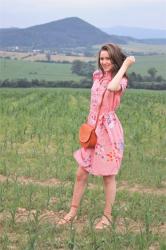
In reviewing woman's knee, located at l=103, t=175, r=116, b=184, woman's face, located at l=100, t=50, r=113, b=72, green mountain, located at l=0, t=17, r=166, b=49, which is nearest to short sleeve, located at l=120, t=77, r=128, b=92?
woman's face, located at l=100, t=50, r=113, b=72

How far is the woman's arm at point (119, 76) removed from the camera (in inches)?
198

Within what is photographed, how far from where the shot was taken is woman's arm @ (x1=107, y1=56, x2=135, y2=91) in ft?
16.5

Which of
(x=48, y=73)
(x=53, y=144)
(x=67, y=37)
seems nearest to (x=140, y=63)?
(x=48, y=73)

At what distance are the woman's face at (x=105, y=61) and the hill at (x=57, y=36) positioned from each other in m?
45.5

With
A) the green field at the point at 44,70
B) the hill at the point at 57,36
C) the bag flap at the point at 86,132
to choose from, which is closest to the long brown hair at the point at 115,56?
the bag flap at the point at 86,132

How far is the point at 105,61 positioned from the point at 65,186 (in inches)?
104

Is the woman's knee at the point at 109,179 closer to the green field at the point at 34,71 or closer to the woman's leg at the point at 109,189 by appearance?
the woman's leg at the point at 109,189

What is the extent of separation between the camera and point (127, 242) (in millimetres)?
4699

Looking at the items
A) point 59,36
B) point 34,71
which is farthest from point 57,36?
point 34,71

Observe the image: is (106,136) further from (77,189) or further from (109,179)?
(77,189)

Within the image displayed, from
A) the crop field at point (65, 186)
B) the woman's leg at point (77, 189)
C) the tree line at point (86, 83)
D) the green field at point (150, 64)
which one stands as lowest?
the tree line at point (86, 83)

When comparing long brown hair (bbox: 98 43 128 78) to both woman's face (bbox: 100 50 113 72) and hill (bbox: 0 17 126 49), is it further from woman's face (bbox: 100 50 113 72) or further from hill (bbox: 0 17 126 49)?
hill (bbox: 0 17 126 49)

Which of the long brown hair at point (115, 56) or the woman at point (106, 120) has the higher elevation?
the long brown hair at point (115, 56)

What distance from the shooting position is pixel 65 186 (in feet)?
24.3
